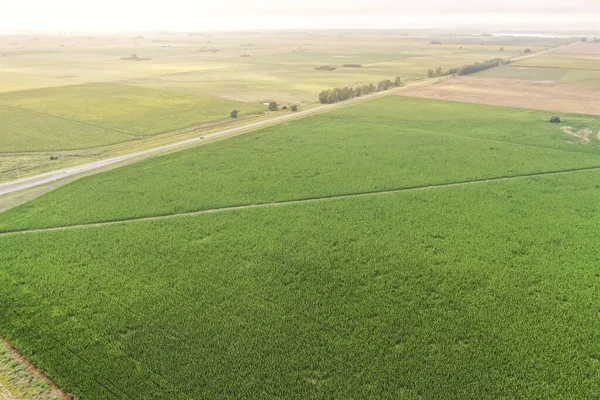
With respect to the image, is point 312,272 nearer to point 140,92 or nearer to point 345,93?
point 345,93

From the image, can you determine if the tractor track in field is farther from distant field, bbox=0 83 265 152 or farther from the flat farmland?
distant field, bbox=0 83 265 152

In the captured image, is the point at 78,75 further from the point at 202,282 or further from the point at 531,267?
the point at 531,267

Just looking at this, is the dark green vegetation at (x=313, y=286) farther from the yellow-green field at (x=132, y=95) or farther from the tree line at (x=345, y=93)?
the tree line at (x=345, y=93)

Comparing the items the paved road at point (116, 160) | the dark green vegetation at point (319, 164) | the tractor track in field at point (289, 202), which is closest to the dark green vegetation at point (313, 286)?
the dark green vegetation at point (319, 164)

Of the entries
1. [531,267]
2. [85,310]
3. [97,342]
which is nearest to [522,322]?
[531,267]

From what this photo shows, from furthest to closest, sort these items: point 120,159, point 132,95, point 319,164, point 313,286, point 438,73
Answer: point 438,73 → point 132,95 → point 120,159 → point 319,164 → point 313,286

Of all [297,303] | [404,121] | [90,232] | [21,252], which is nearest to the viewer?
[297,303]

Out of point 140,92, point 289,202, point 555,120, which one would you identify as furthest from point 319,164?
point 140,92
